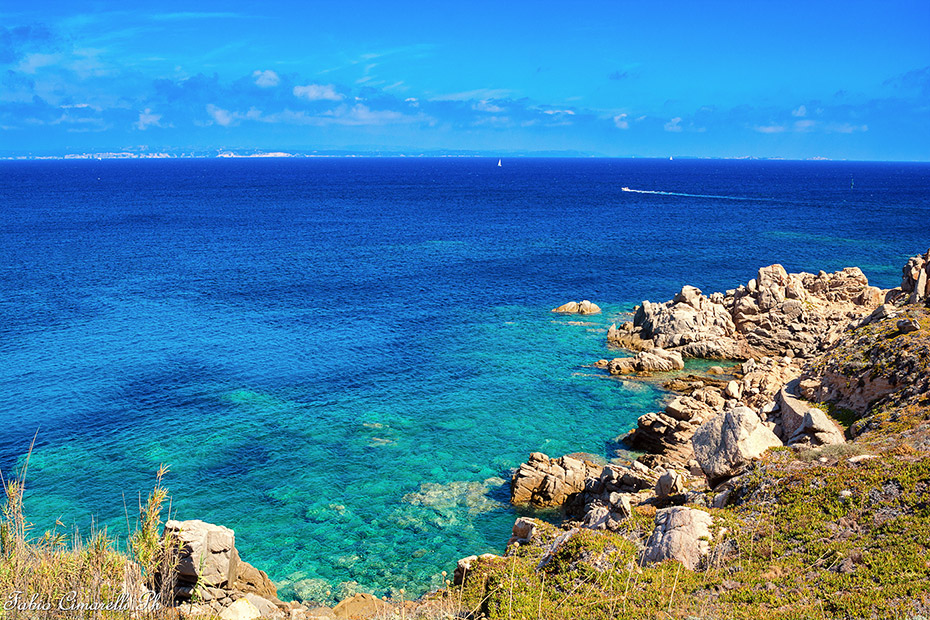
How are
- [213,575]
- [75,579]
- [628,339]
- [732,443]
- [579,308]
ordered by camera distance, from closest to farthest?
[75,579]
[213,575]
[732,443]
[628,339]
[579,308]

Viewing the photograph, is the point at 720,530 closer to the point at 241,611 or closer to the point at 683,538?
the point at 683,538

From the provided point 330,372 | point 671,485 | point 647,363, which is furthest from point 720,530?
point 330,372

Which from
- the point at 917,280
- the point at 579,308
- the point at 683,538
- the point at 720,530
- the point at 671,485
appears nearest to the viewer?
the point at 683,538

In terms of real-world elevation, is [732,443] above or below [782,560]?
above

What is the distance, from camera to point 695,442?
88.6 ft

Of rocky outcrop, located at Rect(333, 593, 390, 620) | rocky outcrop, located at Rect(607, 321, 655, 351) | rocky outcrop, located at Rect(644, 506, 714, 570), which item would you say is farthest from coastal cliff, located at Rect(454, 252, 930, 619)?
rocky outcrop, located at Rect(607, 321, 655, 351)

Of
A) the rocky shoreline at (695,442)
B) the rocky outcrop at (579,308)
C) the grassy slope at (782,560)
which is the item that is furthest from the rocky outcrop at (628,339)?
the grassy slope at (782,560)

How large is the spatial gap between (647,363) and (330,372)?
23674 mm

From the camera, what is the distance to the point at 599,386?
48.7 metres

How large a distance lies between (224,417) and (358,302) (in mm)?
29430

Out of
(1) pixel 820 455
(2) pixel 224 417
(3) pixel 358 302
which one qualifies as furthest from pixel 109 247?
(1) pixel 820 455

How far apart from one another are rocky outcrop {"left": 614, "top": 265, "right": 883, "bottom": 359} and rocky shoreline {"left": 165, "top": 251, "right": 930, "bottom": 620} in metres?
0.15

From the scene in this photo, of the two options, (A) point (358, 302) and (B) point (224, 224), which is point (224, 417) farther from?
(B) point (224, 224)

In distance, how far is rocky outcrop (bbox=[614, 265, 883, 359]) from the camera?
54.1 m
